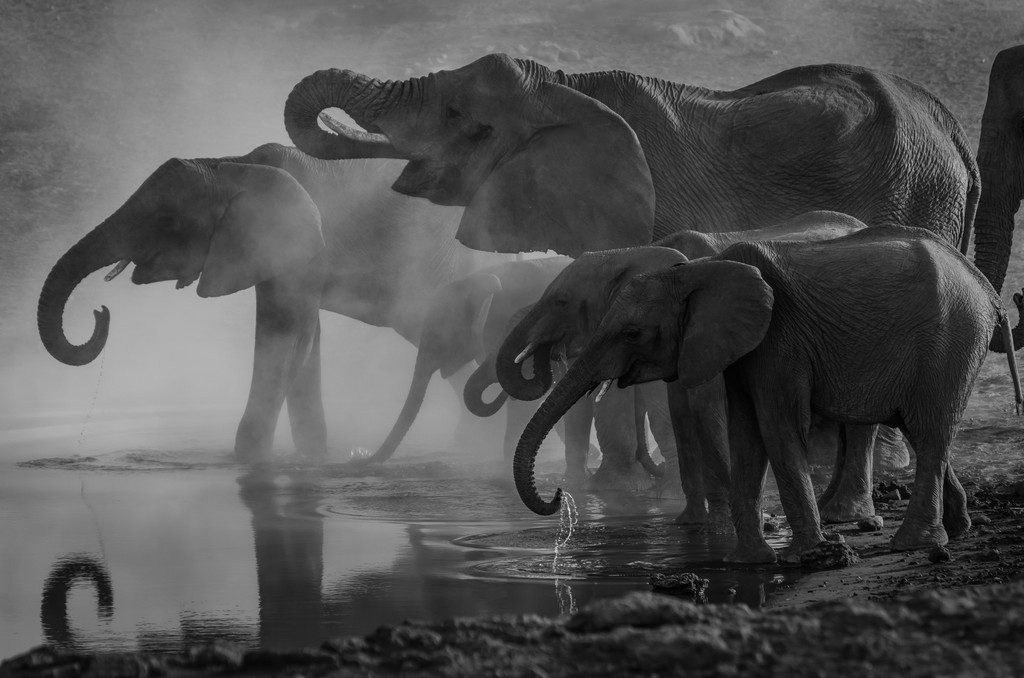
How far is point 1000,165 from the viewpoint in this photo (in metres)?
11.3

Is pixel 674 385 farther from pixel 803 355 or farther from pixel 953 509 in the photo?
pixel 953 509

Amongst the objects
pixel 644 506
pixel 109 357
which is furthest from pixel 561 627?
pixel 109 357

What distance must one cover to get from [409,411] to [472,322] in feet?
3.00

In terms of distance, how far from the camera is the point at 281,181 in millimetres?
13344

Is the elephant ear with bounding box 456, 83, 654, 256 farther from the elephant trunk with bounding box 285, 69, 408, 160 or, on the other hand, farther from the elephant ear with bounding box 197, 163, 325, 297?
the elephant ear with bounding box 197, 163, 325, 297

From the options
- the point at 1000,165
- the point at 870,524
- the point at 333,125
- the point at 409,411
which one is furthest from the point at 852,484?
the point at 409,411

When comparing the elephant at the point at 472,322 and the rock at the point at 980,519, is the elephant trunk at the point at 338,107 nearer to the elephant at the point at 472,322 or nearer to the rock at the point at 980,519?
the elephant at the point at 472,322

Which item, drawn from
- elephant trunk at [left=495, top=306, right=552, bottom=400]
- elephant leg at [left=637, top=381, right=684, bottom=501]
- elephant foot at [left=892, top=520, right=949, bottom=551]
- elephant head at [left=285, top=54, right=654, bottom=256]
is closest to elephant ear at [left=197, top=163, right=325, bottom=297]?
elephant head at [left=285, top=54, right=654, bottom=256]

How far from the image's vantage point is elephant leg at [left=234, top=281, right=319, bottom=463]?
12969 millimetres

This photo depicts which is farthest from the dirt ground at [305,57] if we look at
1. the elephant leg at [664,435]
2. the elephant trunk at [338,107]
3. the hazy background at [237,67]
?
the elephant trunk at [338,107]

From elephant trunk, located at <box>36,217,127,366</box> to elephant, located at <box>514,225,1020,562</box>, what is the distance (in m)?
5.40

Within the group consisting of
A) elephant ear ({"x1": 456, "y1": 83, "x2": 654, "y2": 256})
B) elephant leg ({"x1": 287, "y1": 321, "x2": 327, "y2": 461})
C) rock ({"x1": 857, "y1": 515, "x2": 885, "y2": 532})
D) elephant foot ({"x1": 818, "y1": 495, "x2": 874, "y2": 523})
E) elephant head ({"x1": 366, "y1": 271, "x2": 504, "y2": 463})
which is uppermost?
elephant ear ({"x1": 456, "y1": 83, "x2": 654, "y2": 256})

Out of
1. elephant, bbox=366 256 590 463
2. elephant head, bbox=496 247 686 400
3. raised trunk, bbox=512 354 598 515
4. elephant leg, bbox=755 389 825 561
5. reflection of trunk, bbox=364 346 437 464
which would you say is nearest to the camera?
raised trunk, bbox=512 354 598 515

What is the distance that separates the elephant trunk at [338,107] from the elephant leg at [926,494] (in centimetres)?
394
